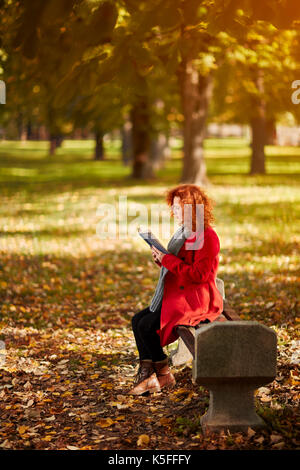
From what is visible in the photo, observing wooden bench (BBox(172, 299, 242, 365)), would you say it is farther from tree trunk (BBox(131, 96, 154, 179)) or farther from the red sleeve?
tree trunk (BBox(131, 96, 154, 179))

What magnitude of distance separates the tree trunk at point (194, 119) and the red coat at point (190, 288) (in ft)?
52.7

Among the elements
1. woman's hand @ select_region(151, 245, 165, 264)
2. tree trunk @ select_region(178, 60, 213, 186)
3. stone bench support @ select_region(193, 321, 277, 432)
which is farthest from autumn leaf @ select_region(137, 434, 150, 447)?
tree trunk @ select_region(178, 60, 213, 186)

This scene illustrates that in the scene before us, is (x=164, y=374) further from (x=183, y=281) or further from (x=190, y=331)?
(x=183, y=281)

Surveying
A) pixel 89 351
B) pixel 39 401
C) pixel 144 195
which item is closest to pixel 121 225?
pixel 144 195

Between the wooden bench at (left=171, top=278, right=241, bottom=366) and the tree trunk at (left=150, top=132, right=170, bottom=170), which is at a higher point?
the tree trunk at (left=150, top=132, right=170, bottom=170)

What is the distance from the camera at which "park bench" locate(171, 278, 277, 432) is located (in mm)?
4172

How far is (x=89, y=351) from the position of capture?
6656 millimetres

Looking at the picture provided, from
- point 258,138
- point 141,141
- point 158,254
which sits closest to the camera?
point 158,254

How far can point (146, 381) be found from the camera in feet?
17.3

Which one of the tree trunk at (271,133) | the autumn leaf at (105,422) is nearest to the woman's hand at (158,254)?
the autumn leaf at (105,422)

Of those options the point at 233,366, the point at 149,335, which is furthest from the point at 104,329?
the point at 233,366

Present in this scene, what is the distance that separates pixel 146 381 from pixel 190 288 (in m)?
0.86

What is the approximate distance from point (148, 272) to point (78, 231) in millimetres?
4255
